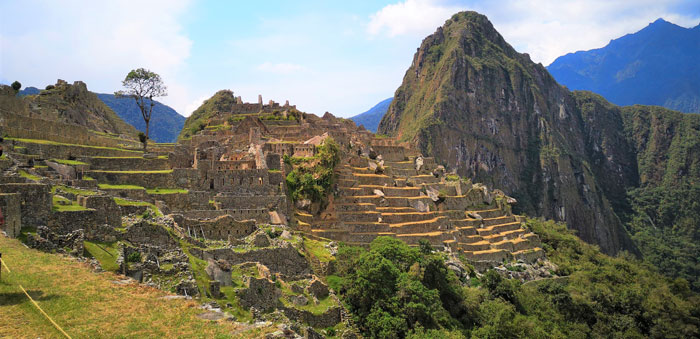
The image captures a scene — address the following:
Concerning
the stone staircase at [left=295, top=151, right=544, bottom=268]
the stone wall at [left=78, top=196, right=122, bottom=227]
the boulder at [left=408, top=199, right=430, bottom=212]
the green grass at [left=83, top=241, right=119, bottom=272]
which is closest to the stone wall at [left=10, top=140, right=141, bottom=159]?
the stone wall at [left=78, top=196, right=122, bottom=227]

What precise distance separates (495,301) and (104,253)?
31051mm

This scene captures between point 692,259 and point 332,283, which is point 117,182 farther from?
point 692,259

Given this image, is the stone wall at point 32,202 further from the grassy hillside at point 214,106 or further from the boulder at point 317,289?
the grassy hillside at point 214,106

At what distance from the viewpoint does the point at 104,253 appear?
14305mm

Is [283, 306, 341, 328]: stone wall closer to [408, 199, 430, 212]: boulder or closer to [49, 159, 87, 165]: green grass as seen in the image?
[49, 159, 87, 165]: green grass

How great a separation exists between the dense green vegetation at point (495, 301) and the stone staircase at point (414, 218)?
3943 millimetres

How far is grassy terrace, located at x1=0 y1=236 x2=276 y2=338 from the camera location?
8930 millimetres

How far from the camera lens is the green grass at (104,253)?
13519 mm

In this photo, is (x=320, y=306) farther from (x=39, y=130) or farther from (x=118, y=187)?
(x=39, y=130)

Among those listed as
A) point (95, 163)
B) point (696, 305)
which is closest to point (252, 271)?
point (95, 163)

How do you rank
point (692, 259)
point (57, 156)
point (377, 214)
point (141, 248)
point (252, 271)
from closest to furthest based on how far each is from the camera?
point (141, 248) → point (252, 271) → point (57, 156) → point (377, 214) → point (692, 259)

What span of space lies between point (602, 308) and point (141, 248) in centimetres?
4476

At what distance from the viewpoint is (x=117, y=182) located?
27.4 meters

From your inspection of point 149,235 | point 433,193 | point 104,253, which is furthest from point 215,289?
point 433,193
